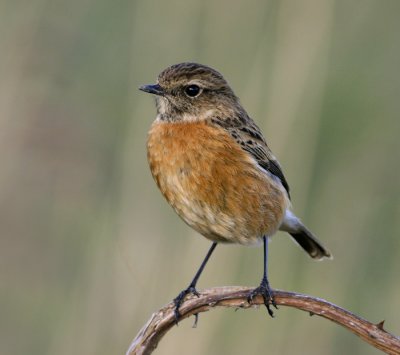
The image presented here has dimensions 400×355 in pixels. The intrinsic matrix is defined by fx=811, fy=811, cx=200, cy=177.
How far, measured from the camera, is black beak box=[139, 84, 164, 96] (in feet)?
14.6

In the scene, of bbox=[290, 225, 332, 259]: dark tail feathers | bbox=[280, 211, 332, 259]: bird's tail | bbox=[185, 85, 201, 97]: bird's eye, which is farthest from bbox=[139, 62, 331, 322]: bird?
bbox=[290, 225, 332, 259]: dark tail feathers

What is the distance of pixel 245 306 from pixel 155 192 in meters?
2.19

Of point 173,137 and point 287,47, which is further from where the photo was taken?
point 287,47

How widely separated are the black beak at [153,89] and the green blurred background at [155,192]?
0.27 metres

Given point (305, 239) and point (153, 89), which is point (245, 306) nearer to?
point (153, 89)

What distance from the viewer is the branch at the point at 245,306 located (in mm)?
2482

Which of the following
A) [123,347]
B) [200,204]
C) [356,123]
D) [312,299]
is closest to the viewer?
[312,299]

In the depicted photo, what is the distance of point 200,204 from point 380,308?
1.49 metres

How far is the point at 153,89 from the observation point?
4512 mm

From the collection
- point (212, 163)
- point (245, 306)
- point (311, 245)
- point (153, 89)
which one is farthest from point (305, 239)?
point (245, 306)

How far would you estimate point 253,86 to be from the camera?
4789 mm

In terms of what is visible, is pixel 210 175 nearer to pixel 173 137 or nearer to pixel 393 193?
pixel 173 137

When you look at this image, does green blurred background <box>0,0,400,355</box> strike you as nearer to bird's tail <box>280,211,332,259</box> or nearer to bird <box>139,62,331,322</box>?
bird's tail <box>280,211,332,259</box>

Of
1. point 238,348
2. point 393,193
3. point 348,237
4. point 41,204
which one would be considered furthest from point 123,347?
point 393,193
